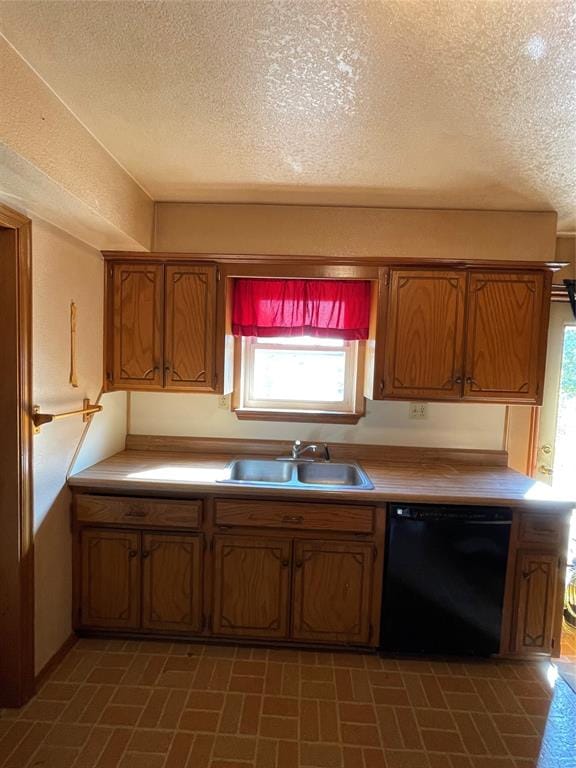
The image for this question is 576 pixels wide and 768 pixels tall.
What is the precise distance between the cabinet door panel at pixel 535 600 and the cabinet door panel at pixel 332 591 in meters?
0.76

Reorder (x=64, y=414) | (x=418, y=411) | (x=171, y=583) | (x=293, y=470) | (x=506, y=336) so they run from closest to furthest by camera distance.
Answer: (x=64, y=414) → (x=171, y=583) → (x=506, y=336) → (x=293, y=470) → (x=418, y=411)

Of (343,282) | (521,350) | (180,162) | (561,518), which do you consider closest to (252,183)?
(180,162)

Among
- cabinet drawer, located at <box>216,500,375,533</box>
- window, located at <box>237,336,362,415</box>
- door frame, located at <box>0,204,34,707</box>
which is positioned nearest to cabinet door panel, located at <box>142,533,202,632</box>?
cabinet drawer, located at <box>216,500,375,533</box>

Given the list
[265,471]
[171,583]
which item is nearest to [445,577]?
[265,471]

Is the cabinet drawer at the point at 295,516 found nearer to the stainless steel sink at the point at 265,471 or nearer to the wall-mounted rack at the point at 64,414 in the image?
the stainless steel sink at the point at 265,471

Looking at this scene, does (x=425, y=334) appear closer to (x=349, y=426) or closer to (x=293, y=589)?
(x=349, y=426)

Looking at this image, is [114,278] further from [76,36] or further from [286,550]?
[286,550]

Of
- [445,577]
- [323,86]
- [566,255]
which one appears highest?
[323,86]

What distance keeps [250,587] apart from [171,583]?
421mm

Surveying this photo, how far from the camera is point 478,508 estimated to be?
2.02m

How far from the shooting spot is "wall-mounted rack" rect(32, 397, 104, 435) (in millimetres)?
1748

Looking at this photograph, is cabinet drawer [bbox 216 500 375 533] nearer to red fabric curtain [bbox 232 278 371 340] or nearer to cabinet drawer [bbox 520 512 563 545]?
cabinet drawer [bbox 520 512 563 545]

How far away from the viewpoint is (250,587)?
211 centimetres

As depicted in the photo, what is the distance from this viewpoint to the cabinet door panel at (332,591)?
2.07 meters
